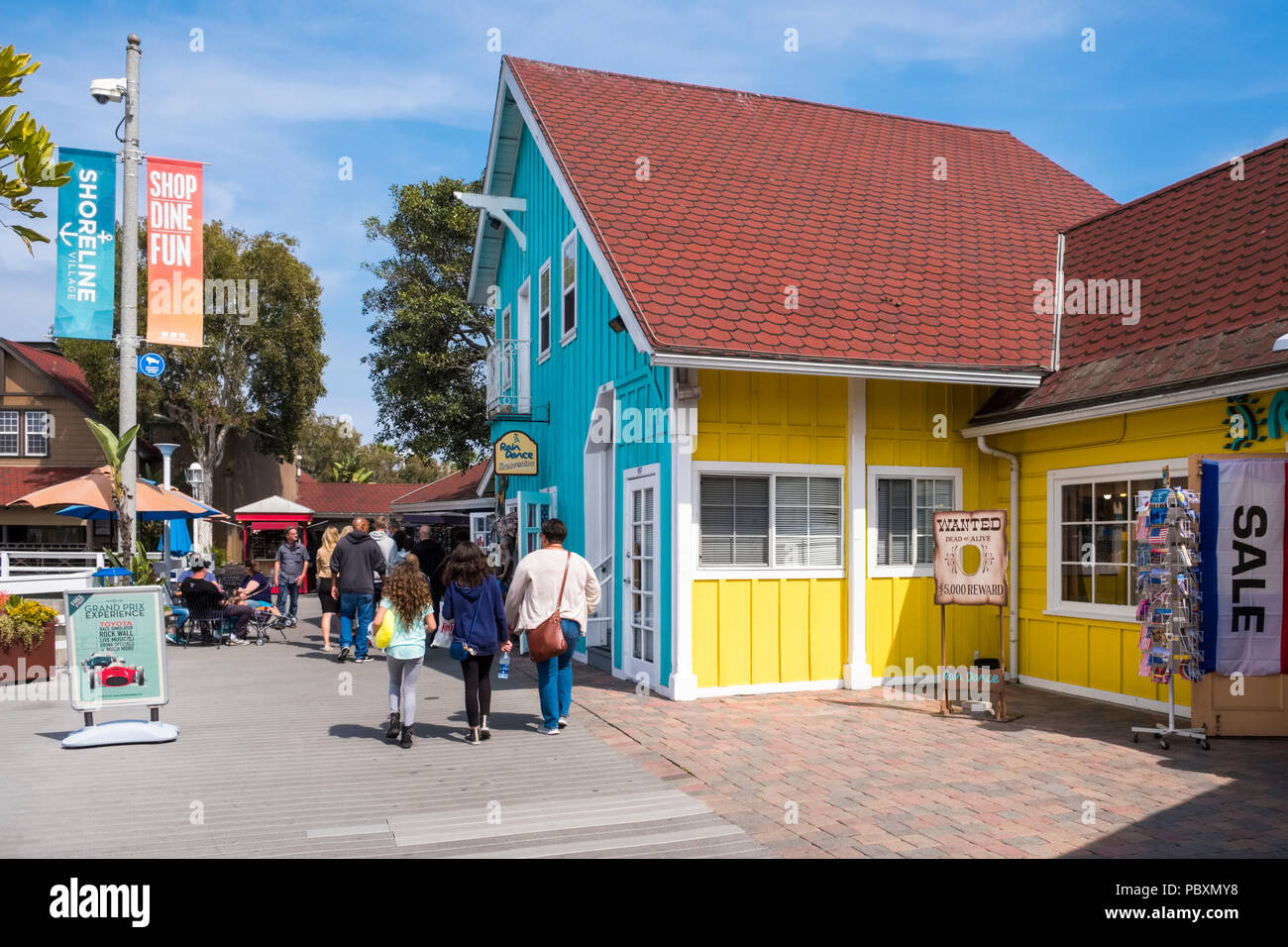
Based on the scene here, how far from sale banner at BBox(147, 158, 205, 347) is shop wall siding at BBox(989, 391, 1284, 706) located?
10.4 m

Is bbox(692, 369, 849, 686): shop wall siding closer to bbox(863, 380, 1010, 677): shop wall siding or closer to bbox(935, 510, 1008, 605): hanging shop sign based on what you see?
bbox(863, 380, 1010, 677): shop wall siding

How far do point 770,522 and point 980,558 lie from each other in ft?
6.94

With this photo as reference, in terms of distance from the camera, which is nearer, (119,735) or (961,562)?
(119,735)

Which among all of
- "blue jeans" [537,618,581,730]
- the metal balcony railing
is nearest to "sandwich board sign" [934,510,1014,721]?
"blue jeans" [537,618,581,730]

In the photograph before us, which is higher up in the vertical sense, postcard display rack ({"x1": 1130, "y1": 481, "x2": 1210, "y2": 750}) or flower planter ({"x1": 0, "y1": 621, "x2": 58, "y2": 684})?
postcard display rack ({"x1": 1130, "y1": 481, "x2": 1210, "y2": 750})

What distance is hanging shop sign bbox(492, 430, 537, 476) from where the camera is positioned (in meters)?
14.7

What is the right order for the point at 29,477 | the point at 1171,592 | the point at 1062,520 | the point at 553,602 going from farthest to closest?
the point at 29,477
the point at 1062,520
the point at 553,602
the point at 1171,592

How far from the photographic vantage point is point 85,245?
41.3ft

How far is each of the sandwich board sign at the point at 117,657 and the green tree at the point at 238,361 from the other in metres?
25.7

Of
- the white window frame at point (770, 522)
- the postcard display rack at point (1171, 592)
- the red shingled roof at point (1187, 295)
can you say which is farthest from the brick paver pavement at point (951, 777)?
the red shingled roof at point (1187, 295)

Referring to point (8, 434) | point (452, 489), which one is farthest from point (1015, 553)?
point (8, 434)

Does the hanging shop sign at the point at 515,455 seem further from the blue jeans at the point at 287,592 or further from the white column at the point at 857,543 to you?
the white column at the point at 857,543

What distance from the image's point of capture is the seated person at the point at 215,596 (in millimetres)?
14914

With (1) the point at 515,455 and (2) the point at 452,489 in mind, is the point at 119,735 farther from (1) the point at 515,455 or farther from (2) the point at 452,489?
(2) the point at 452,489
